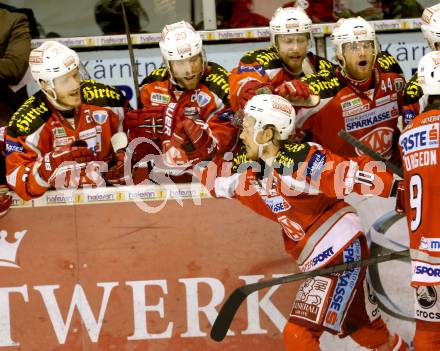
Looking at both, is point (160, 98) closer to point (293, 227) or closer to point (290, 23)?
point (290, 23)

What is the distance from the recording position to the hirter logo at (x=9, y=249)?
16.6 feet

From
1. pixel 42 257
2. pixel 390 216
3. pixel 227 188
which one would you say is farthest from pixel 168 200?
pixel 390 216

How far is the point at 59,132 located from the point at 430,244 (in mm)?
1940

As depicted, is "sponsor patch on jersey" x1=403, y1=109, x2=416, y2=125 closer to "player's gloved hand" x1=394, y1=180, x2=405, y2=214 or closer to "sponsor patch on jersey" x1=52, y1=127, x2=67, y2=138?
"player's gloved hand" x1=394, y1=180, x2=405, y2=214

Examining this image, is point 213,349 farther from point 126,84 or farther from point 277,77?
point 126,84

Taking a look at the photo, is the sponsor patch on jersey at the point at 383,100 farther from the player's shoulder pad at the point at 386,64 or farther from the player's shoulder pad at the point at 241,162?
the player's shoulder pad at the point at 241,162

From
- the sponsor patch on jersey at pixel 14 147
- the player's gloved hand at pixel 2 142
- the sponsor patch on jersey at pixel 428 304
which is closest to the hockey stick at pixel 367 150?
the sponsor patch on jersey at pixel 428 304

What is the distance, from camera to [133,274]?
200 inches

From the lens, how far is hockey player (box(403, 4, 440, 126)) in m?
5.18

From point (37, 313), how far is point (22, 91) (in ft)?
5.20

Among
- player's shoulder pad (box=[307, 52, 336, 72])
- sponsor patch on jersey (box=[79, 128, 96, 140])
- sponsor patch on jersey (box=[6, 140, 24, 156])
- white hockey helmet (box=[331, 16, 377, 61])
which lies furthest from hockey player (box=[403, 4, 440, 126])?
sponsor patch on jersey (box=[6, 140, 24, 156])

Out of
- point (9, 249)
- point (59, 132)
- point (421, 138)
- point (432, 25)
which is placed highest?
point (432, 25)

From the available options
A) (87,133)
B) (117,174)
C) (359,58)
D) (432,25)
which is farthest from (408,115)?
(87,133)

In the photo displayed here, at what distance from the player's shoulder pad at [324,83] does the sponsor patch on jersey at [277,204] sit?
0.83 metres
